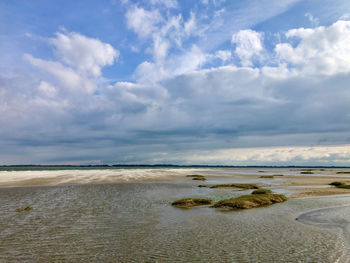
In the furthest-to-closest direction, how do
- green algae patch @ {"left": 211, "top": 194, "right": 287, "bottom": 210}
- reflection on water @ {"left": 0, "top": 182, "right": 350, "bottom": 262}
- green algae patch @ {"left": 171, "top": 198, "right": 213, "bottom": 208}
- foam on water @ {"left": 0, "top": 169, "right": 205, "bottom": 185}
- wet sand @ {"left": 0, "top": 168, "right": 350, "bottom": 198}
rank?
foam on water @ {"left": 0, "top": 169, "right": 205, "bottom": 185} < wet sand @ {"left": 0, "top": 168, "right": 350, "bottom": 198} < green algae patch @ {"left": 171, "top": 198, "right": 213, "bottom": 208} < green algae patch @ {"left": 211, "top": 194, "right": 287, "bottom": 210} < reflection on water @ {"left": 0, "top": 182, "right": 350, "bottom": 262}

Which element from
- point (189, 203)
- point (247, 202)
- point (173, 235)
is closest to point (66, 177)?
point (189, 203)

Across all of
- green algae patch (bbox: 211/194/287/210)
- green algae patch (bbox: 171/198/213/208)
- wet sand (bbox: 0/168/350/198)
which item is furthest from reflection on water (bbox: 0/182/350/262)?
wet sand (bbox: 0/168/350/198)

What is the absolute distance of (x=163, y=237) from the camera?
51.4 feet

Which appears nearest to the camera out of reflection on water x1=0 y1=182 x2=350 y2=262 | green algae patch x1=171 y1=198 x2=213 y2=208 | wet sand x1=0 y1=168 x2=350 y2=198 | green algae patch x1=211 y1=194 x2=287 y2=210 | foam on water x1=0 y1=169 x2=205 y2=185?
reflection on water x1=0 y1=182 x2=350 y2=262

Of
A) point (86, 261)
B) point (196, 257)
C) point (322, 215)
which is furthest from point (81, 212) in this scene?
point (322, 215)

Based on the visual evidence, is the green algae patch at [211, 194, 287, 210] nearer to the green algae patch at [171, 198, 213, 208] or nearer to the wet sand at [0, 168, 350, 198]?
the green algae patch at [171, 198, 213, 208]

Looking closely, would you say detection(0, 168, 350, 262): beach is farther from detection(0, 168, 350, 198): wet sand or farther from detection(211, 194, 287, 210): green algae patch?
detection(0, 168, 350, 198): wet sand

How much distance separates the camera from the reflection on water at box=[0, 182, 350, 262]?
1239 cm

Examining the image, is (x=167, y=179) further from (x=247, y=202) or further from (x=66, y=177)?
(x=247, y=202)

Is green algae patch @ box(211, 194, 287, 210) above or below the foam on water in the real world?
below

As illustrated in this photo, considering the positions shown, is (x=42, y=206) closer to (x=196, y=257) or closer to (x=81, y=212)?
(x=81, y=212)

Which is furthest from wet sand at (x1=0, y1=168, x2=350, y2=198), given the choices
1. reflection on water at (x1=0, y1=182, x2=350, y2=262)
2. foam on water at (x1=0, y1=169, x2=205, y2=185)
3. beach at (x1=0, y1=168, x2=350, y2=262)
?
reflection on water at (x1=0, y1=182, x2=350, y2=262)

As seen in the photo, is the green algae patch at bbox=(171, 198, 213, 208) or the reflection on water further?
the green algae patch at bbox=(171, 198, 213, 208)

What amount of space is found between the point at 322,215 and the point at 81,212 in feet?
76.5
